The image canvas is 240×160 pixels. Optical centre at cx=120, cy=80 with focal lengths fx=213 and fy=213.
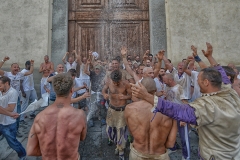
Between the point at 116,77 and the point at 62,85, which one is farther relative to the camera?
the point at 116,77

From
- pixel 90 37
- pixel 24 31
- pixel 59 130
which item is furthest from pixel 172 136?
pixel 24 31

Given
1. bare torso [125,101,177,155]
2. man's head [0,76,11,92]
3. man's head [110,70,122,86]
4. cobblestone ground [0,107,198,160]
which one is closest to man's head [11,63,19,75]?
cobblestone ground [0,107,198,160]

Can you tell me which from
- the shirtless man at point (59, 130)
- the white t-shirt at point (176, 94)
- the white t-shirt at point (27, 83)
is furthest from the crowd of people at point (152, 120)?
the white t-shirt at point (27, 83)

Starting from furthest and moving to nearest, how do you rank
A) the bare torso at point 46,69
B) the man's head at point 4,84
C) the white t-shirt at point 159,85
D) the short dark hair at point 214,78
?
the bare torso at point 46,69 → the white t-shirt at point 159,85 → the man's head at point 4,84 → the short dark hair at point 214,78

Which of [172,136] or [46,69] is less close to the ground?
[46,69]

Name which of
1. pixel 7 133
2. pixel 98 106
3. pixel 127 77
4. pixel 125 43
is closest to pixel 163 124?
pixel 127 77

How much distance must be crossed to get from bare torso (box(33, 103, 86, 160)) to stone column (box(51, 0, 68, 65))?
279 inches

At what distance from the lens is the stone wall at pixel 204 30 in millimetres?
9062

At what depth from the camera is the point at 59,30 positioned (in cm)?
923

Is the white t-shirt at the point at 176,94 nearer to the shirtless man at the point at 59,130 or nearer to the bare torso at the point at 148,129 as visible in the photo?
the bare torso at the point at 148,129

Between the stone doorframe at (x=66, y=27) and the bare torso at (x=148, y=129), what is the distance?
675 centimetres

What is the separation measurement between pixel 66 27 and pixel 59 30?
12.9 inches

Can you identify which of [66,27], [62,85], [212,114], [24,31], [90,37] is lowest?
[212,114]

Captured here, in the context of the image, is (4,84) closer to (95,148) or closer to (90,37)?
(95,148)
